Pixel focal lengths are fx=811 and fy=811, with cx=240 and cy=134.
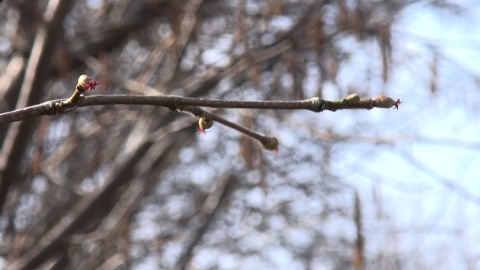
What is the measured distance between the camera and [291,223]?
7188 millimetres

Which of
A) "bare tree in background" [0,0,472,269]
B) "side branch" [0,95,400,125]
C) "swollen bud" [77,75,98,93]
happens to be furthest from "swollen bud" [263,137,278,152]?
"bare tree in background" [0,0,472,269]

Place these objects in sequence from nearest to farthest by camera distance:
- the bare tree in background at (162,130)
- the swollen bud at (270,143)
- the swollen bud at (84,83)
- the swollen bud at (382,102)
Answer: the swollen bud at (84,83)
the swollen bud at (382,102)
the swollen bud at (270,143)
the bare tree in background at (162,130)

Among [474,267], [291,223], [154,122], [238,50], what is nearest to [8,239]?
[154,122]

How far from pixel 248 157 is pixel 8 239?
189 cm

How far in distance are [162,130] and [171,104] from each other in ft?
10.7

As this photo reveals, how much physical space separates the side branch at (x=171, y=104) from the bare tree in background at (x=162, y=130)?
1731mm

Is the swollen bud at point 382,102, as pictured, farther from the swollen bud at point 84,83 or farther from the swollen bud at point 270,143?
the swollen bud at point 84,83

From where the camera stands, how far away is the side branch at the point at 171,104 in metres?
1.43

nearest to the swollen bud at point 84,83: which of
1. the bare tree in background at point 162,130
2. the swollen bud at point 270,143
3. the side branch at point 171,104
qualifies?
the side branch at point 171,104

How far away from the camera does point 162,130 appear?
4762 millimetres

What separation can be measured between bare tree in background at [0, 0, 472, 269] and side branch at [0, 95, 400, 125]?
68.1 inches

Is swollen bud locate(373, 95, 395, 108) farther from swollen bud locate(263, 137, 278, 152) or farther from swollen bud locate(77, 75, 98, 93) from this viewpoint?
swollen bud locate(77, 75, 98, 93)

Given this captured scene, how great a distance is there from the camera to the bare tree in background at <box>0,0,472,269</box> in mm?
4098

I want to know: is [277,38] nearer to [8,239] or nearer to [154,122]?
[154,122]
